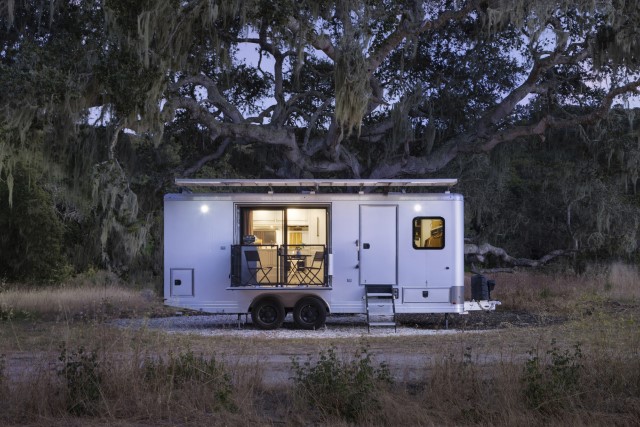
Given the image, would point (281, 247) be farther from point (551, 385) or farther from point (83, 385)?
point (551, 385)

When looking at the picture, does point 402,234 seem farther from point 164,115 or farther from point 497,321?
point 164,115

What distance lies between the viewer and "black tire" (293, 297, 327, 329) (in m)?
16.8

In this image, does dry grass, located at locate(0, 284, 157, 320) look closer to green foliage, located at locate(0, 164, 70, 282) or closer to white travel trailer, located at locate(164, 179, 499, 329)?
white travel trailer, located at locate(164, 179, 499, 329)

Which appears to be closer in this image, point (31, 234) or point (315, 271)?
point (315, 271)

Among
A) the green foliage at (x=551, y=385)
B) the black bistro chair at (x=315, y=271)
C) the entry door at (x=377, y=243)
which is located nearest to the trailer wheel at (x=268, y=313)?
the black bistro chair at (x=315, y=271)

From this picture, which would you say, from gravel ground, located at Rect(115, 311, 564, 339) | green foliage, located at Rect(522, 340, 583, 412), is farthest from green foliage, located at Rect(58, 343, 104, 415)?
gravel ground, located at Rect(115, 311, 564, 339)

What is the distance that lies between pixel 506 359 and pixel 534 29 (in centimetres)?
883

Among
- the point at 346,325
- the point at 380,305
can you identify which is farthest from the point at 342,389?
the point at 346,325

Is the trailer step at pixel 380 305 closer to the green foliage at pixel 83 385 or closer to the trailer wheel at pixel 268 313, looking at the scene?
the trailer wheel at pixel 268 313

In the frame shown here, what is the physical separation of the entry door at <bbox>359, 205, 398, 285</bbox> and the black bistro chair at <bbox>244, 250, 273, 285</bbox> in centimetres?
185

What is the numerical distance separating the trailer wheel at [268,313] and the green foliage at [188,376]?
8.26m

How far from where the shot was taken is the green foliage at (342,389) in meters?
7.38

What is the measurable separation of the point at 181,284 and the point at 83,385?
8.89 metres

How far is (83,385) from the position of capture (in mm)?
7723
